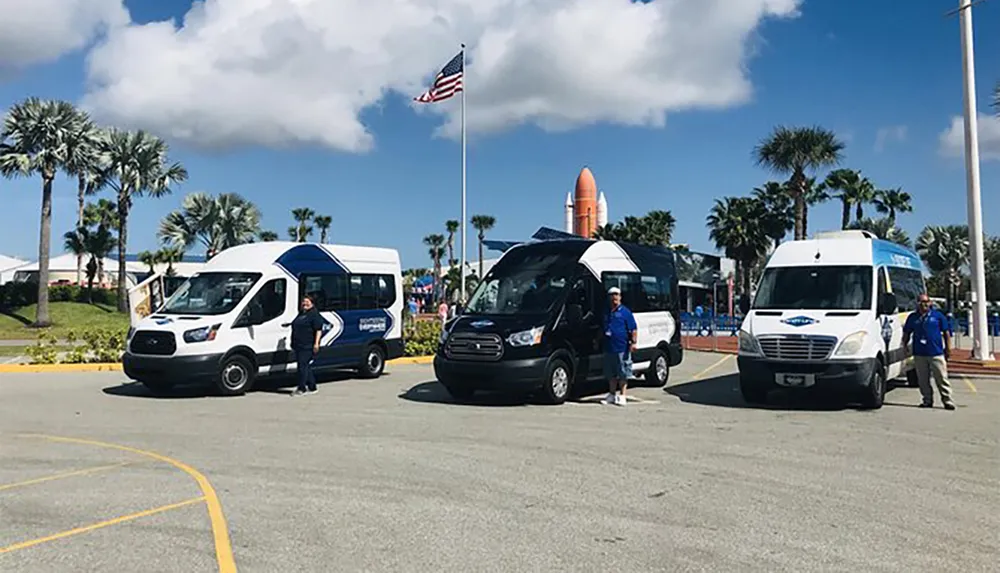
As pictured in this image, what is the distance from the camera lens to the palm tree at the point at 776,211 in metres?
49.8

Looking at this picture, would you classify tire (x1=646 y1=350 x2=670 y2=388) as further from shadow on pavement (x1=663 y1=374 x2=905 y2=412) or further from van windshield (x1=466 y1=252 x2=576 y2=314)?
van windshield (x1=466 y1=252 x2=576 y2=314)

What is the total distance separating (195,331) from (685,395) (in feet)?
26.0

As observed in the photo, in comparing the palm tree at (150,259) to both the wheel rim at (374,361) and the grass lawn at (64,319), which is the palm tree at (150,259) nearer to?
the grass lawn at (64,319)

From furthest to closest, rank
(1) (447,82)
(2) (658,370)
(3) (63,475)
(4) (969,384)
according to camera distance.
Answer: (1) (447,82), (4) (969,384), (2) (658,370), (3) (63,475)

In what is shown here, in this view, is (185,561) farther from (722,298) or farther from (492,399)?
(722,298)

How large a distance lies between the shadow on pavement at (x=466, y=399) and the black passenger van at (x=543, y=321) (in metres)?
0.20

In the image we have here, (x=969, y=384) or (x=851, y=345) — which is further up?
(x=851, y=345)

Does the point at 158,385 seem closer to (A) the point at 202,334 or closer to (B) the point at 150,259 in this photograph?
(A) the point at 202,334

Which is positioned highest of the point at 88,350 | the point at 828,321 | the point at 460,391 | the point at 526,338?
the point at 828,321

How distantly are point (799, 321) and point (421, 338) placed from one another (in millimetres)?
11992

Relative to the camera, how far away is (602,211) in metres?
96.1

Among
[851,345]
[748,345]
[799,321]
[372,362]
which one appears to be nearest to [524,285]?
[748,345]

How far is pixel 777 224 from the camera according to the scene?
49.9 meters

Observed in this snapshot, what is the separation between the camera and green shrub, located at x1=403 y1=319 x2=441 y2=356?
69.6 feet
